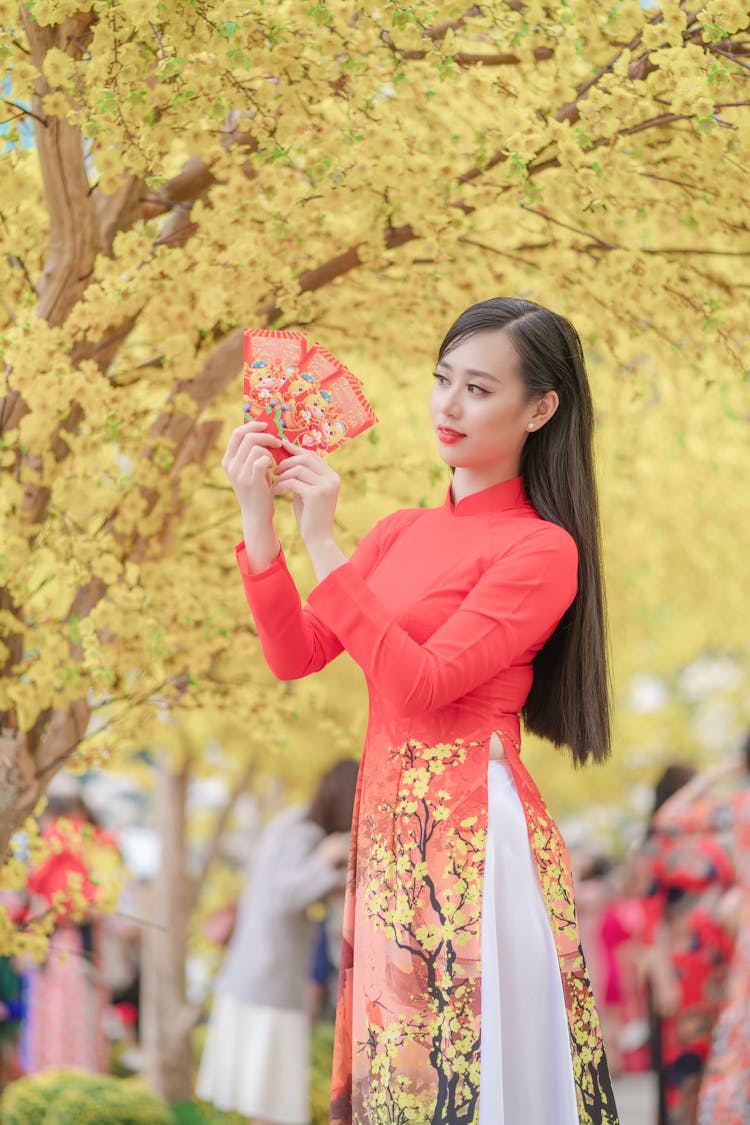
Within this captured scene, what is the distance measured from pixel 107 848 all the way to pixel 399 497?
134 centimetres

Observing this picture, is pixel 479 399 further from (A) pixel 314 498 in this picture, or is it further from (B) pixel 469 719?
(B) pixel 469 719

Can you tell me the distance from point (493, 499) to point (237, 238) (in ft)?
2.90

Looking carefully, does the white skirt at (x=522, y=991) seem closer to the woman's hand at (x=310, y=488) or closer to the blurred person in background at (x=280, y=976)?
the woman's hand at (x=310, y=488)

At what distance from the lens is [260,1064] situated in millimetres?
5473

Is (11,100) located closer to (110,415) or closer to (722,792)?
(110,415)

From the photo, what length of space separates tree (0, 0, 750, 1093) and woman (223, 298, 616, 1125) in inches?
20.5

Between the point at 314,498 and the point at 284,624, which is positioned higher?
the point at 314,498

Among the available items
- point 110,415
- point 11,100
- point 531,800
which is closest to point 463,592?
point 531,800

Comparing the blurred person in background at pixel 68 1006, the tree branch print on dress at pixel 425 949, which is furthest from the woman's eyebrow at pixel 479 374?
the blurred person in background at pixel 68 1006

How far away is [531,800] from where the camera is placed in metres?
2.06

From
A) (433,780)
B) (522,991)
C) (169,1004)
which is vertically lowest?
(522,991)

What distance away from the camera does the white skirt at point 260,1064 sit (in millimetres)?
5469

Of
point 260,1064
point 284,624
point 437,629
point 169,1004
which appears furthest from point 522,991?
point 169,1004

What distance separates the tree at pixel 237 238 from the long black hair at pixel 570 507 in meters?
0.38
